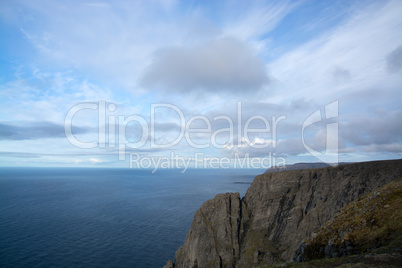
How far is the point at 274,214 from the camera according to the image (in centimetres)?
6406

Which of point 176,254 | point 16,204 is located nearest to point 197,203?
point 176,254

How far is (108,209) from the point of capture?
12481 cm

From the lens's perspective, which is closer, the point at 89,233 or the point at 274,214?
the point at 274,214

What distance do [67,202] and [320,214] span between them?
14605cm

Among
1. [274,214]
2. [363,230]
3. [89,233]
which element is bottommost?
[89,233]

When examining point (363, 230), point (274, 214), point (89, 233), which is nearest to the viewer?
point (363, 230)

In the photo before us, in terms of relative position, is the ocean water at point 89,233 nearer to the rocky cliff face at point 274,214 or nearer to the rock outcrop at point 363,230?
the rocky cliff face at point 274,214

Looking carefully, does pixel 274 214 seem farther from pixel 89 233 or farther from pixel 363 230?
pixel 89 233

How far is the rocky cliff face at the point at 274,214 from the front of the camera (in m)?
56.7

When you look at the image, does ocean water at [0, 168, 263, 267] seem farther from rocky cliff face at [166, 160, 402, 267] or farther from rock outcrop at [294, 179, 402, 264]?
rock outcrop at [294, 179, 402, 264]

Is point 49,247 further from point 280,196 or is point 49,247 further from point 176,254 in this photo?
point 280,196

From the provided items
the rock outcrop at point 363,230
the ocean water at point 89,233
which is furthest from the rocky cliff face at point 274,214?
the rock outcrop at point 363,230

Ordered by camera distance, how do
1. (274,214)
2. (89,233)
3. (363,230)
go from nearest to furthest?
(363,230) → (274,214) → (89,233)

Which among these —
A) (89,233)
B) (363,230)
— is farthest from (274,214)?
(89,233)
